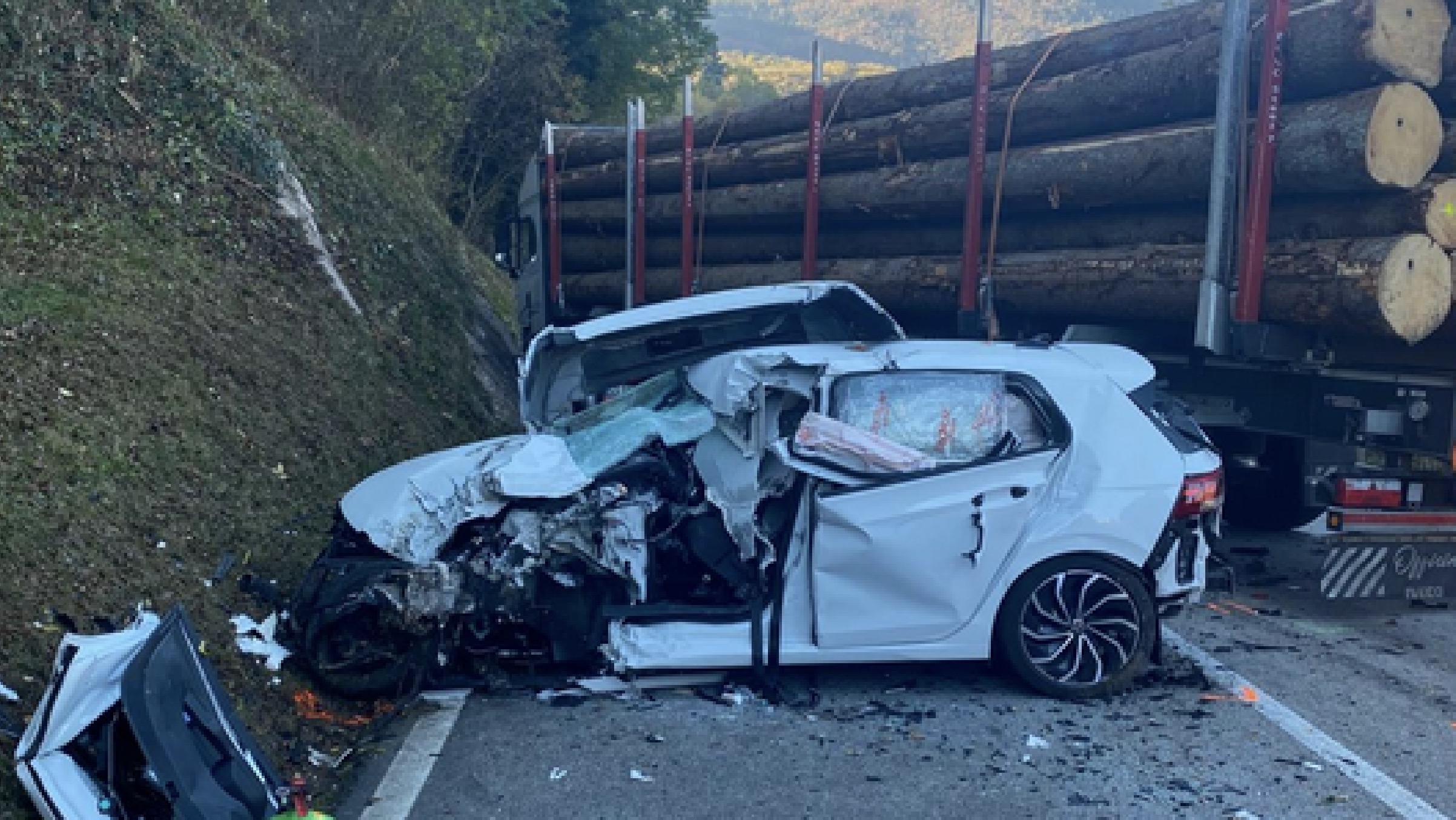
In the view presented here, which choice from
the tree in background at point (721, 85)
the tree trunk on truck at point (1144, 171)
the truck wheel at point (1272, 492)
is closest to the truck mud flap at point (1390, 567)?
the truck wheel at point (1272, 492)

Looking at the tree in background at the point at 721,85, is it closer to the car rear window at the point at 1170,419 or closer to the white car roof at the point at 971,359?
the white car roof at the point at 971,359

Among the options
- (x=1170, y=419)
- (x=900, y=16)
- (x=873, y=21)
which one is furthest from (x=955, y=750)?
(x=873, y=21)

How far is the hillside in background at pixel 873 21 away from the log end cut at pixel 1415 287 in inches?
2111

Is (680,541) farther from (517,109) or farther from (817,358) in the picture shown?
(517,109)

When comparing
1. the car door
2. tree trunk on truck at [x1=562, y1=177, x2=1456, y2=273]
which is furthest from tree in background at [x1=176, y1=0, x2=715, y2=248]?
the car door

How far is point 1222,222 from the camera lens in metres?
6.51

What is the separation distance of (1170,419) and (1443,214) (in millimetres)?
1595

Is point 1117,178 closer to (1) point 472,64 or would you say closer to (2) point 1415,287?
(2) point 1415,287

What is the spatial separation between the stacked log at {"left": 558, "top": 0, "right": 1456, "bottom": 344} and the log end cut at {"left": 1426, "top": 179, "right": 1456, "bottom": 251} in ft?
0.03

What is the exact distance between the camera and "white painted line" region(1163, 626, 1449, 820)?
4.45 metres

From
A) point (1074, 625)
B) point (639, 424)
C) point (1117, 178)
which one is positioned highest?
point (1117, 178)

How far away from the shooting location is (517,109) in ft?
71.9

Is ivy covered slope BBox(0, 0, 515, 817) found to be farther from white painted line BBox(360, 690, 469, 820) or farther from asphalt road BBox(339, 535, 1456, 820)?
asphalt road BBox(339, 535, 1456, 820)

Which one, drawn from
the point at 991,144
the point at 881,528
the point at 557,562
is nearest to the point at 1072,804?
the point at 881,528
